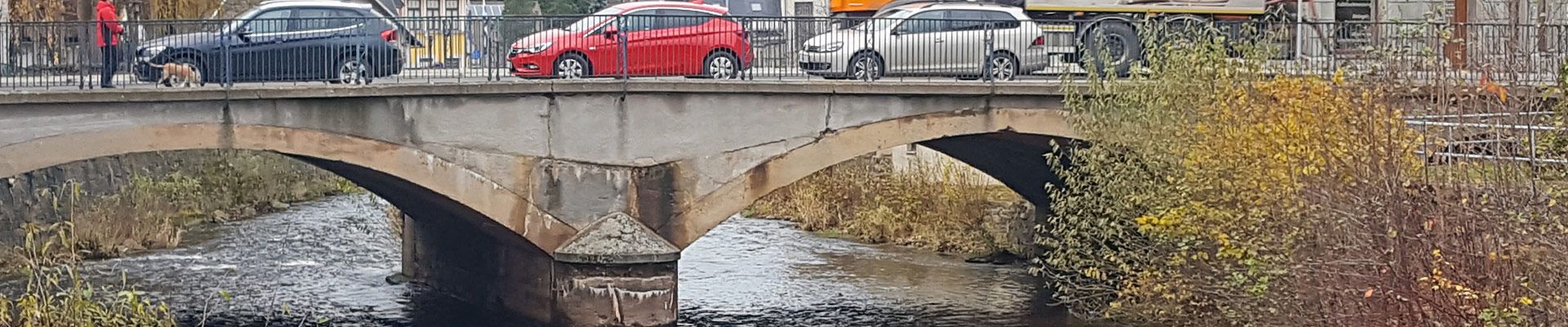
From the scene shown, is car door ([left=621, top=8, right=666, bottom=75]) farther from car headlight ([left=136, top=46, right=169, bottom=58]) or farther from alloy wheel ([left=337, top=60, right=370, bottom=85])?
car headlight ([left=136, top=46, right=169, bottom=58])

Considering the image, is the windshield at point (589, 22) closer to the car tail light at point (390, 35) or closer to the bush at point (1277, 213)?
the car tail light at point (390, 35)

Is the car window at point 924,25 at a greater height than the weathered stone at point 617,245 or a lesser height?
greater

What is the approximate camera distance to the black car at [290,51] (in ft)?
55.2

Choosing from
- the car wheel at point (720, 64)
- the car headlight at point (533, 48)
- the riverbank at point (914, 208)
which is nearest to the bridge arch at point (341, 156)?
the car headlight at point (533, 48)

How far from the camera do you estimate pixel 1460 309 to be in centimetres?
1168

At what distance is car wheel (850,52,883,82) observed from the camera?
1806 cm

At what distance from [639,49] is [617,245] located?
1.86 meters

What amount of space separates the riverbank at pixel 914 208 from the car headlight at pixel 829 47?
5903 mm

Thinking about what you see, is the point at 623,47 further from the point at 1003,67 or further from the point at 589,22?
the point at 1003,67

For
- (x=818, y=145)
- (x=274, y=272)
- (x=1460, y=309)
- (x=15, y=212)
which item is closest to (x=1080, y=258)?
(x=818, y=145)

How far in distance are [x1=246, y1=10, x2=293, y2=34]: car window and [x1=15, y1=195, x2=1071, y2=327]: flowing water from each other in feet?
7.48

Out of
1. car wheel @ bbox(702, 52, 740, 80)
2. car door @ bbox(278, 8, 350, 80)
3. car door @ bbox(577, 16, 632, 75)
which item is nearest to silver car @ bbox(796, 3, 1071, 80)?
car wheel @ bbox(702, 52, 740, 80)

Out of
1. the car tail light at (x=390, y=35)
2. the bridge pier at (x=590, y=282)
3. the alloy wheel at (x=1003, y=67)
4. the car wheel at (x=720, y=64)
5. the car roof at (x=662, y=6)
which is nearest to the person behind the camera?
the bridge pier at (x=590, y=282)

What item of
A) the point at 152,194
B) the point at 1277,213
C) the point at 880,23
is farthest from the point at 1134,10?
the point at 152,194
